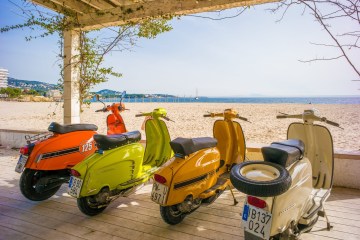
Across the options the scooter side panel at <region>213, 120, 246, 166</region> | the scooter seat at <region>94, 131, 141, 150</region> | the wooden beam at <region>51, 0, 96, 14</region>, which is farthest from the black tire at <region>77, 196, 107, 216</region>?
the wooden beam at <region>51, 0, 96, 14</region>

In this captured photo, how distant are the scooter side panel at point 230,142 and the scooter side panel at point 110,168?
100 cm

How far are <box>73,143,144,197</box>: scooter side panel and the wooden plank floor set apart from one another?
0.34 metres

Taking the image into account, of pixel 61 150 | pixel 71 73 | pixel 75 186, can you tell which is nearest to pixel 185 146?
pixel 75 186

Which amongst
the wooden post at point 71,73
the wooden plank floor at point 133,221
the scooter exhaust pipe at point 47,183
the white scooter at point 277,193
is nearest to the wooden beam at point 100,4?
the wooden post at point 71,73

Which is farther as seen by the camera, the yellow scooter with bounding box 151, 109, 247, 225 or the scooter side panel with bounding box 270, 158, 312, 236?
the yellow scooter with bounding box 151, 109, 247, 225

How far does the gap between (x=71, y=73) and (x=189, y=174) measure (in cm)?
369

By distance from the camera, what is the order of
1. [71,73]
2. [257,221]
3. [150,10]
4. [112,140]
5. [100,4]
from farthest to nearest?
[71,73] < [100,4] < [150,10] < [112,140] < [257,221]

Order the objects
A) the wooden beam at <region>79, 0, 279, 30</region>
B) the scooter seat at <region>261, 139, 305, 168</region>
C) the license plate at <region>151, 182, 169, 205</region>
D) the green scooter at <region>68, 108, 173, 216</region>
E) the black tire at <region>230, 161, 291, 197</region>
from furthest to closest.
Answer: the wooden beam at <region>79, 0, 279, 30</region> → the green scooter at <region>68, 108, 173, 216</region> → the license plate at <region>151, 182, 169, 205</region> → the scooter seat at <region>261, 139, 305, 168</region> → the black tire at <region>230, 161, 291, 197</region>

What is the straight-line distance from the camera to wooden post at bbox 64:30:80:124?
486cm

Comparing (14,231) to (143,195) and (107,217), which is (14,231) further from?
(143,195)

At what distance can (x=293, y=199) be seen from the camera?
1.70m

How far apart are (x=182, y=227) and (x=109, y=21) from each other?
3.58 meters

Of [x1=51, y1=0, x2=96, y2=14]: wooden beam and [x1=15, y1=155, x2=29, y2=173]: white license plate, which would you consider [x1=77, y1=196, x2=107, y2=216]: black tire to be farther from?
[x1=51, y1=0, x2=96, y2=14]: wooden beam

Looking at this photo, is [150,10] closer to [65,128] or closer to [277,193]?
[65,128]
